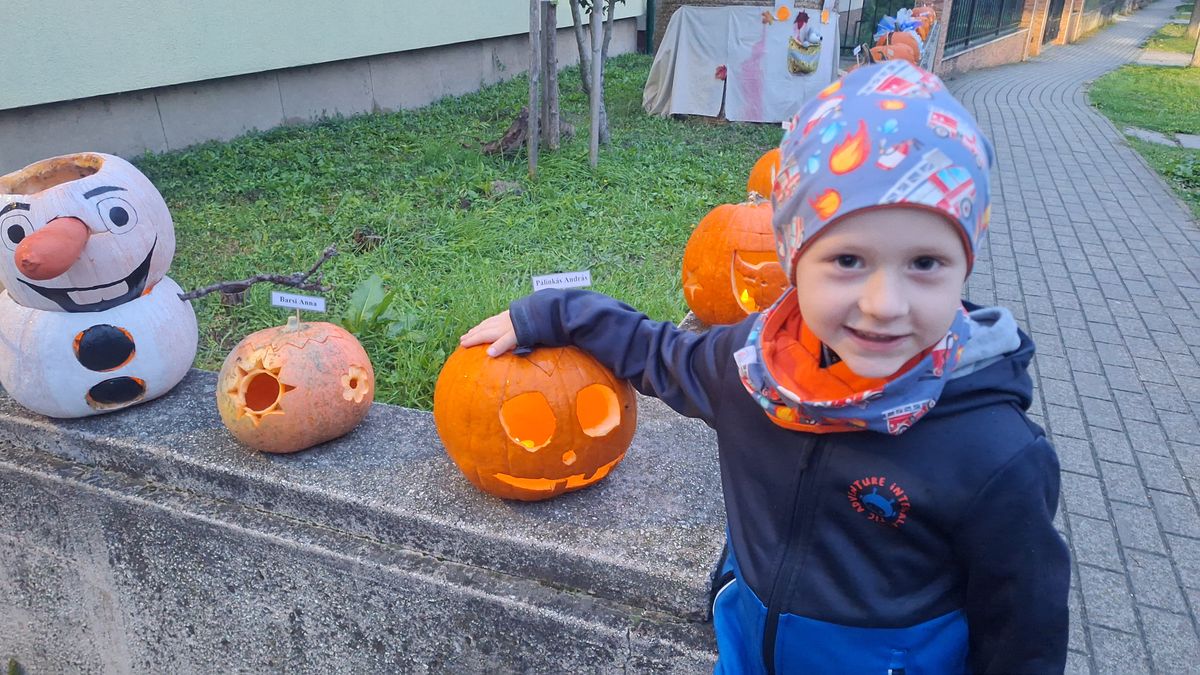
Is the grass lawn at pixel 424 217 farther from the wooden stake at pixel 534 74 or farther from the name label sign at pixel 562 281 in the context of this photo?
the name label sign at pixel 562 281

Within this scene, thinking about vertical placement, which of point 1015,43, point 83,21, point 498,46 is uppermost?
point 83,21

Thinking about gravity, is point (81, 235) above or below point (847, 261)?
below

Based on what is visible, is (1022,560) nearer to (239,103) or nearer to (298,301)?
(298,301)

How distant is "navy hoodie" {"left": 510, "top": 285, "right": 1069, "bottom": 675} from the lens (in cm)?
118

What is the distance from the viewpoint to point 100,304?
7.40 feet

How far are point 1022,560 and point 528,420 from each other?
1.12 m

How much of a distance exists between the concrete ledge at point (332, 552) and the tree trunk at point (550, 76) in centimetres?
459

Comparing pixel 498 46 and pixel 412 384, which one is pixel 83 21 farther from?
pixel 498 46

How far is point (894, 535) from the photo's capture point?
128 cm

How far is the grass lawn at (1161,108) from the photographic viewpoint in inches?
348

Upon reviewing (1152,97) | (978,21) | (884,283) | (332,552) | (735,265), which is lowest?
(1152,97)

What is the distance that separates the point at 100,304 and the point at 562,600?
158cm

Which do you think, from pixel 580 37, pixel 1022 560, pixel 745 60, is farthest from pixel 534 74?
pixel 1022 560

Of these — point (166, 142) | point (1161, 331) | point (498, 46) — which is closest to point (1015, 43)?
point (498, 46)
